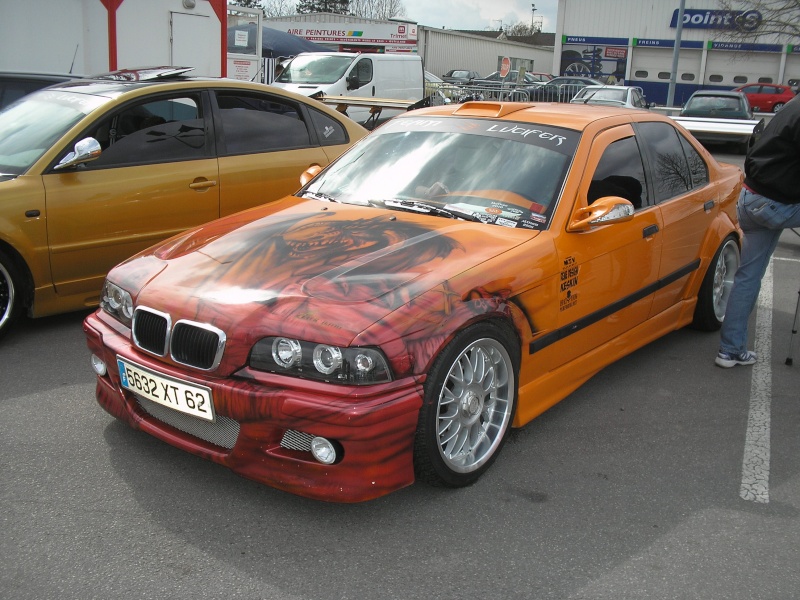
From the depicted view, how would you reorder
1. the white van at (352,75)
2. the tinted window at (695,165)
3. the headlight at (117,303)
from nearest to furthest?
the headlight at (117,303), the tinted window at (695,165), the white van at (352,75)

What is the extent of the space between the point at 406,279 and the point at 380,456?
2.26 feet

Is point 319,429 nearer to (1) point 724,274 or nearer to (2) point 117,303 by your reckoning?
(2) point 117,303

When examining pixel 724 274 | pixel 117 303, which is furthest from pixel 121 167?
pixel 724 274

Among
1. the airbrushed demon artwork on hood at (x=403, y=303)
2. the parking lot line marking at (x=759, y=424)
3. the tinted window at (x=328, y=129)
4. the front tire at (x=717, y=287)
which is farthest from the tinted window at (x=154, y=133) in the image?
the parking lot line marking at (x=759, y=424)

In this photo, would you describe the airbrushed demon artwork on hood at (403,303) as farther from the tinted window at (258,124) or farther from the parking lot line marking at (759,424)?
the tinted window at (258,124)

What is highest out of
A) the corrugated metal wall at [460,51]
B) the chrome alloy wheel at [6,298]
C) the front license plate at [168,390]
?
the corrugated metal wall at [460,51]

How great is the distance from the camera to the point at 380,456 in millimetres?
2844

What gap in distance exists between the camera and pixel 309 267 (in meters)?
3.22

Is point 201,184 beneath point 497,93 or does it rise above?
beneath

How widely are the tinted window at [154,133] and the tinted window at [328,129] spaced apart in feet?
3.49

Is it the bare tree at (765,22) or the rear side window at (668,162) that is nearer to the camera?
the rear side window at (668,162)

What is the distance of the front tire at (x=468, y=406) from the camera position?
2979 millimetres

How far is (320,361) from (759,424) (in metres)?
2.47

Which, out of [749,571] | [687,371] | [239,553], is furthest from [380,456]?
[687,371]
